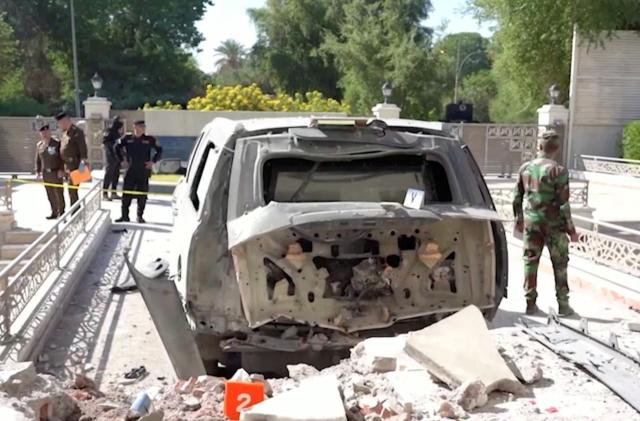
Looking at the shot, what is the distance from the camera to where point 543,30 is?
89.6 feet

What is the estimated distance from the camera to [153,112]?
74.3 feet

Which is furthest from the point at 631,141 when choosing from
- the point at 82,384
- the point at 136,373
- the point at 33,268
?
the point at 82,384

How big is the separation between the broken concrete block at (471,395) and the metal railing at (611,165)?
2044 cm

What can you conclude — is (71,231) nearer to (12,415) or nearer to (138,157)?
(138,157)

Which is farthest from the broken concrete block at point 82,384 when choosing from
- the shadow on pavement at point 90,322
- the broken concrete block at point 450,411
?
the broken concrete block at point 450,411

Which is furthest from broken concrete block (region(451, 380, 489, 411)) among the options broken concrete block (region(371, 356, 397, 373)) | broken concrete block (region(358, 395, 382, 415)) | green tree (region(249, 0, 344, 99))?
green tree (region(249, 0, 344, 99))

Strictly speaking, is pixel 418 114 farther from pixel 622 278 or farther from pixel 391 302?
pixel 391 302

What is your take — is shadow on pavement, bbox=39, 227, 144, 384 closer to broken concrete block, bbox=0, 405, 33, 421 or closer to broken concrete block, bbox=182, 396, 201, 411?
broken concrete block, bbox=182, 396, 201, 411

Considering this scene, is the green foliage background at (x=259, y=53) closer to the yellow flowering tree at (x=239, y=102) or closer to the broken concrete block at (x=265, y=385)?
the yellow flowering tree at (x=239, y=102)

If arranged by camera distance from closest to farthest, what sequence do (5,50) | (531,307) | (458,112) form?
1. (531,307)
2. (458,112)
3. (5,50)

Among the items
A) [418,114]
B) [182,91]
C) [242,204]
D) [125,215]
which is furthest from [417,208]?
[182,91]

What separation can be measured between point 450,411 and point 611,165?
877 inches

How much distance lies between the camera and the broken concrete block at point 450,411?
315cm

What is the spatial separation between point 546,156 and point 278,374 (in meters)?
3.27
